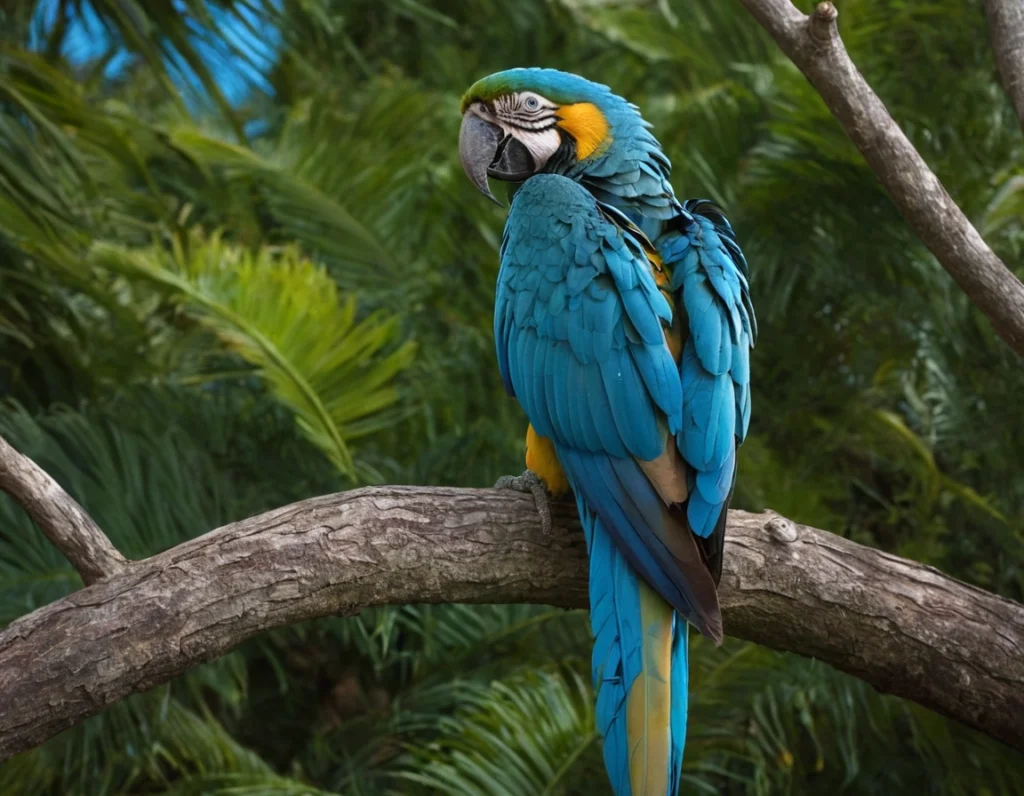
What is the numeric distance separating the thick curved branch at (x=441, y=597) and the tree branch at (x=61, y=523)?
0.08 ft

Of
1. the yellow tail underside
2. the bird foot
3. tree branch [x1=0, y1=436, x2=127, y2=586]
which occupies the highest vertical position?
tree branch [x1=0, y1=436, x2=127, y2=586]

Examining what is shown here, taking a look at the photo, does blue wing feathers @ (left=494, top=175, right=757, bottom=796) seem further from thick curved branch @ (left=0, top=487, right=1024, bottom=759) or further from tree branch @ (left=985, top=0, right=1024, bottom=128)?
tree branch @ (left=985, top=0, right=1024, bottom=128)

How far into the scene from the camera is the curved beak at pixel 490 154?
1892 millimetres

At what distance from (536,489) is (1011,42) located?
1.13m

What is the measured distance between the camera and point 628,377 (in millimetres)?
1539

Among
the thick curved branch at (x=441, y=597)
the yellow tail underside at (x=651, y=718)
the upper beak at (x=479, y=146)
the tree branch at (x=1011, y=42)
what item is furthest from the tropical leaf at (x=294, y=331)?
the tree branch at (x=1011, y=42)

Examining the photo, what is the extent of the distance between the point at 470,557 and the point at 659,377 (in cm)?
36

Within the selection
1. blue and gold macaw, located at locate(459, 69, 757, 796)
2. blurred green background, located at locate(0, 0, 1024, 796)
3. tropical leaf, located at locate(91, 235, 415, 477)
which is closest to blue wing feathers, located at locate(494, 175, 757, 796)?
blue and gold macaw, located at locate(459, 69, 757, 796)

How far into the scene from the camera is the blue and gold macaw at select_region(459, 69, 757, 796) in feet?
4.59

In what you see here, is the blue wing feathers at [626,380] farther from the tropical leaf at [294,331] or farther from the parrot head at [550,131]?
the tropical leaf at [294,331]

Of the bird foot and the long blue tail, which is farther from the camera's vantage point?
the bird foot

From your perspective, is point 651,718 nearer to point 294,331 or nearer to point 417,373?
point 294,331

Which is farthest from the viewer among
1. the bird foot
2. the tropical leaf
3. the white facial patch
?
the tropical leaf

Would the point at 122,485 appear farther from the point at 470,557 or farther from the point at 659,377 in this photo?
the point at 659,377
